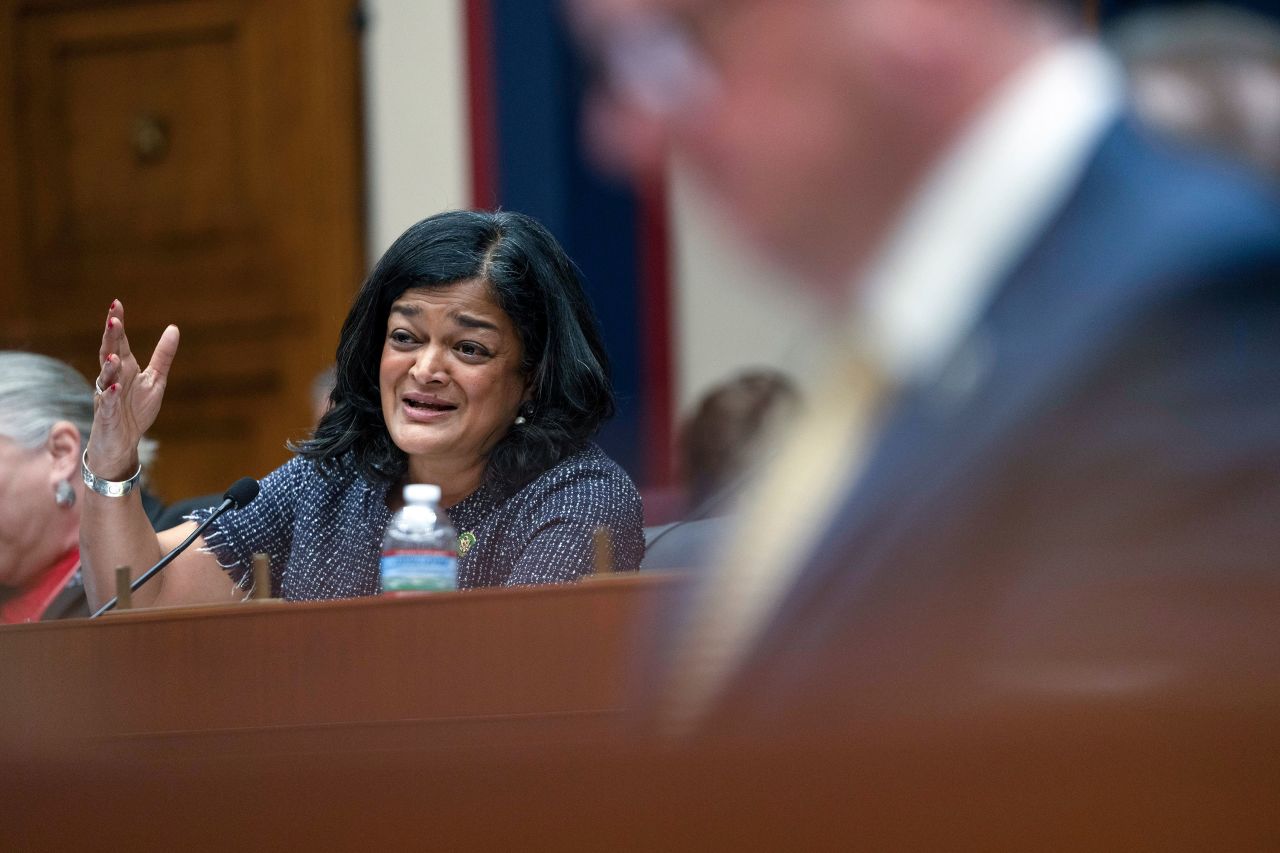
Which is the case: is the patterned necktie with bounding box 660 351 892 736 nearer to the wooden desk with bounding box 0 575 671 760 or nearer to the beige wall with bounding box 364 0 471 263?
the wooden desk with bounding box 0 575 671 760

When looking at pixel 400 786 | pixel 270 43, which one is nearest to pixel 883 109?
pixel 400 786

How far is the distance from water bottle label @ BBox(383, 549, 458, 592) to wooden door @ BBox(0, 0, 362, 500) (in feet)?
8.55

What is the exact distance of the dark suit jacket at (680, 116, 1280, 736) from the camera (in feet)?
2.74

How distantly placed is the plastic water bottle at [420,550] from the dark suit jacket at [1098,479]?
699mm

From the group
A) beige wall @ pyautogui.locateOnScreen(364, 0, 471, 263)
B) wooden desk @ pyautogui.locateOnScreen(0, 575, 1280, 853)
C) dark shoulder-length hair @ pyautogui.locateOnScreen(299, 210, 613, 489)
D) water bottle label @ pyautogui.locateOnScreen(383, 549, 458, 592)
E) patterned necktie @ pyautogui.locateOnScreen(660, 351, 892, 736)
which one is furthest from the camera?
beige wall @ pyautogui.locateOnScreen(364, 0, 471, 263)

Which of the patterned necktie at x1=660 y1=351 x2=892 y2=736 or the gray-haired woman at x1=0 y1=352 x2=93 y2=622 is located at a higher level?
the patterned necktie at x1=660 y1=351 x2=892 y2=736

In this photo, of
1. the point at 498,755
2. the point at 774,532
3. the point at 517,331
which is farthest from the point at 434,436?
the point at 774,532

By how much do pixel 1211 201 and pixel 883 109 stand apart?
0.19 m

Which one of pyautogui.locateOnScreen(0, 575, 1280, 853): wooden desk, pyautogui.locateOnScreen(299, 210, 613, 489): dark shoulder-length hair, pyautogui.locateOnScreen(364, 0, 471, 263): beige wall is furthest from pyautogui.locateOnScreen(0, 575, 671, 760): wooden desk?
pyautogui.locateOnScreen(364, 0, 471, 263): beige wall

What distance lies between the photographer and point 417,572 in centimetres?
162

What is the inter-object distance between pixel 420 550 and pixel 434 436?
1.80 feet

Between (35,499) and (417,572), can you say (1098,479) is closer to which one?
(417,572)

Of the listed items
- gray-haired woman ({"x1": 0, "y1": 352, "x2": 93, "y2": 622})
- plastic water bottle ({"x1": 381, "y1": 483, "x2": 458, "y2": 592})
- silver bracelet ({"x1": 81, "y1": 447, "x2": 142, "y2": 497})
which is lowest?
gray-haired woman ({"x1": 0, "y1": 352, "x2": 93, "y2": 622})

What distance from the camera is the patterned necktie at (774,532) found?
849 mm
